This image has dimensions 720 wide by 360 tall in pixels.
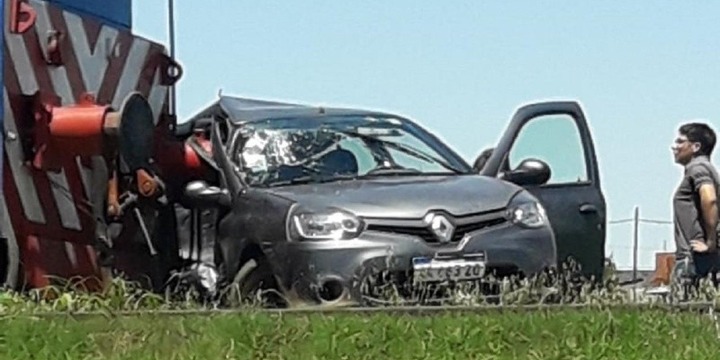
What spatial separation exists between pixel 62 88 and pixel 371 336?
10.5ft

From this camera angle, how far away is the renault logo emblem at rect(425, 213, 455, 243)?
30.3ft

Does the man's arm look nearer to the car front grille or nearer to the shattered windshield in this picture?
the shattered windshield

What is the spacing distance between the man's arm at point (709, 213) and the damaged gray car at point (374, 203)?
75 cm

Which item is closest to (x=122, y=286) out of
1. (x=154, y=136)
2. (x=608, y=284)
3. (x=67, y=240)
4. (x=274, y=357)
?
(x=67, y=240)

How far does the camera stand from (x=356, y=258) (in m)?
9.03

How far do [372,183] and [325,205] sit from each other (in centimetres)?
64

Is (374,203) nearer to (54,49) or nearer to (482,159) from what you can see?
(54,49)

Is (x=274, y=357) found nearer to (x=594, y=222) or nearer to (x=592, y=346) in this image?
(x=592, y=346)

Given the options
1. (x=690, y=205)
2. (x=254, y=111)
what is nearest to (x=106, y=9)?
(x=254, y=111)

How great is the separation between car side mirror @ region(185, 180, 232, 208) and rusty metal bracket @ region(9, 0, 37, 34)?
1.43 metres

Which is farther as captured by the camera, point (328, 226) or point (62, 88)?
point (62, 88)

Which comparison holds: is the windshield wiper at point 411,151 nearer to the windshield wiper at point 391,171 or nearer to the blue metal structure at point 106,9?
the windshield wiper at point 391,171

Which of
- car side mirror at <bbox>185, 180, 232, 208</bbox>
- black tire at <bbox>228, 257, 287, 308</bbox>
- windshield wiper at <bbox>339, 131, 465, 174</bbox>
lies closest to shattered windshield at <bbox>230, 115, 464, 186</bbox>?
windshield wiper at <bbox>339, 131, 465, 174</bbox>

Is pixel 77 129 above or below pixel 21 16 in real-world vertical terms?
below
